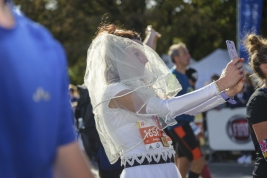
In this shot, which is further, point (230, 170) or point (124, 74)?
point (230, 170)

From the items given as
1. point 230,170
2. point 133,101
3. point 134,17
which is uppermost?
point 134,17

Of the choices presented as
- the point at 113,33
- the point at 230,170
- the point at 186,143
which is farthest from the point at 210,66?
the point at 113,33

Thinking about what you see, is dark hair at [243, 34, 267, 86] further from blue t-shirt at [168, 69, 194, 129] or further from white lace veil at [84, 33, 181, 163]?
blue t-shirt at [168, 69, 194, 129]

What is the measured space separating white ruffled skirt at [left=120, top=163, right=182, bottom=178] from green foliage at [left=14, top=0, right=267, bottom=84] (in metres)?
20.8

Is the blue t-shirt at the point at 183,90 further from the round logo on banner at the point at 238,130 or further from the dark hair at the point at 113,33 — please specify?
the round logo on banner at the point at 238,130

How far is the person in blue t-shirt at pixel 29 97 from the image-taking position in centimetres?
138

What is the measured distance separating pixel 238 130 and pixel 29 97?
11435 mm

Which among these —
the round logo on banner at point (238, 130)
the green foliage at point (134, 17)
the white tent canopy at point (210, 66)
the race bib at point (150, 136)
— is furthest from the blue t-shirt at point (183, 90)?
the green foliage at point (134, 17)

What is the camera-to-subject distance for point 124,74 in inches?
143

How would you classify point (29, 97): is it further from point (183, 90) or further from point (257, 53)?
point (183, 90)

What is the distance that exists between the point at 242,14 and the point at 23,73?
1412 cm

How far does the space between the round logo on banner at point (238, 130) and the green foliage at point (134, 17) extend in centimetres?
1229

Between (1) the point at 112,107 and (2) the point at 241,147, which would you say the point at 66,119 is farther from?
(2) the point at 241,147

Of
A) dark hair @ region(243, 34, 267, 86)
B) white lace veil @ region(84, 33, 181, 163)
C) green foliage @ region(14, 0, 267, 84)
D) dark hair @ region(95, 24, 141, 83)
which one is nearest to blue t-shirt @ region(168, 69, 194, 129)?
dark hair @ region(243, 34, 267, 86)
